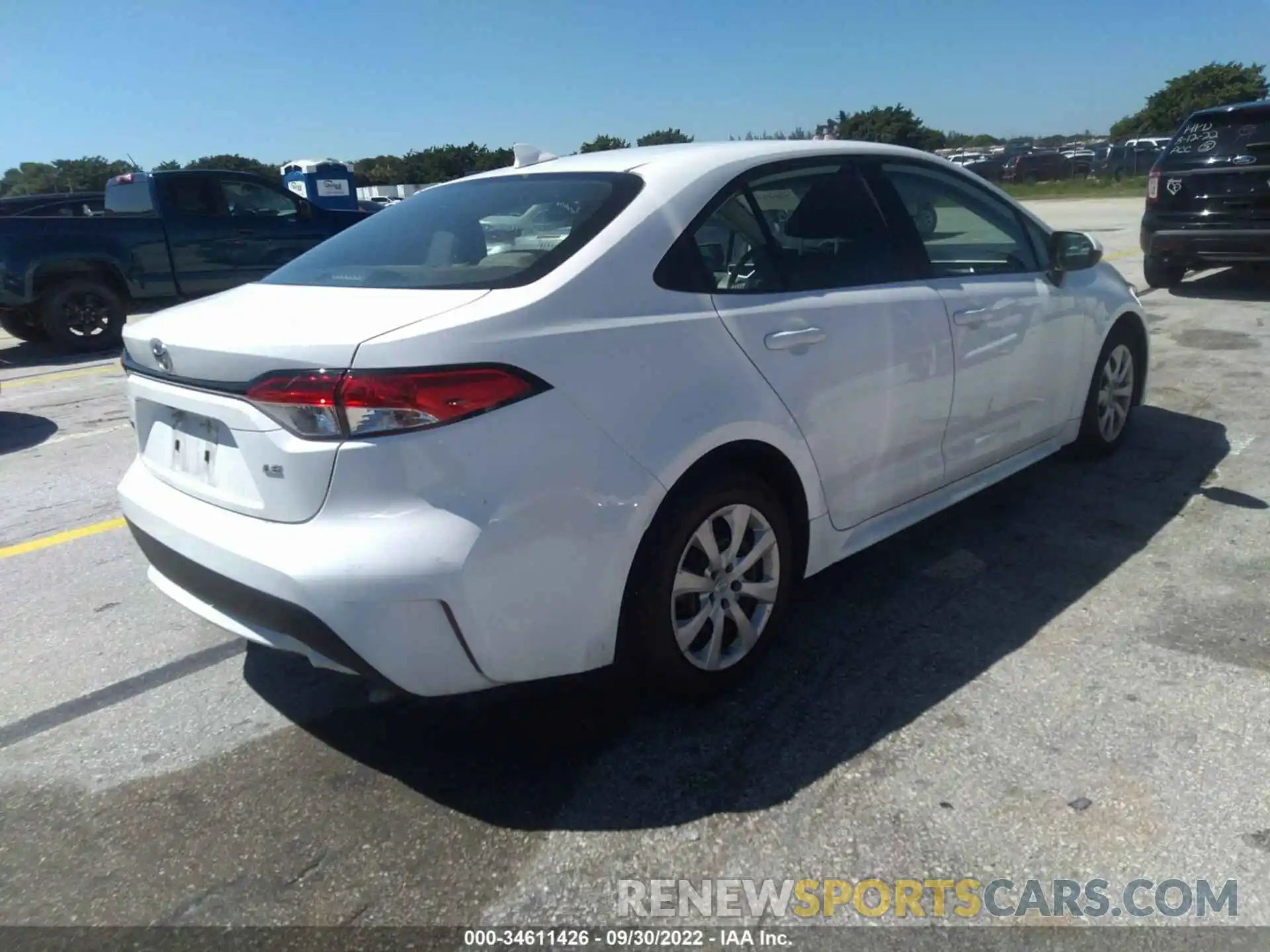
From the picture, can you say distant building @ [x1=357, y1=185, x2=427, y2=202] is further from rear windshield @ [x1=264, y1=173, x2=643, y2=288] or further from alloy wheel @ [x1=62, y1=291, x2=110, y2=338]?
rear windshield @ [x1=264, y1=173, x2=643, y2=288]

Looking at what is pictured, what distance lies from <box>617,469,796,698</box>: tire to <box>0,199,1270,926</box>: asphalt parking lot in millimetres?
157

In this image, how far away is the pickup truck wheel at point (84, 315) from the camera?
10.4 metres

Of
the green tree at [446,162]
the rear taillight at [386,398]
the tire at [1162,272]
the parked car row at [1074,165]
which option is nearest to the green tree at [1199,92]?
the parked car row at [1074,165]

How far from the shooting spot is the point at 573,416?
2.47 m

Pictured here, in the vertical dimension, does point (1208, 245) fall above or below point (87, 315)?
above

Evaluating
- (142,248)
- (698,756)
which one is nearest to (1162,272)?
(698,756)

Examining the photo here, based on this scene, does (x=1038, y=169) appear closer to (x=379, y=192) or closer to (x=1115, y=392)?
(x=379, y=192)

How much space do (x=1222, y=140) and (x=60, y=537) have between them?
9.99 m

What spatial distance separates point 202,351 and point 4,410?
6.51 m

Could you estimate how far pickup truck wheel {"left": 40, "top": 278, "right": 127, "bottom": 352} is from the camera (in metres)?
10.4

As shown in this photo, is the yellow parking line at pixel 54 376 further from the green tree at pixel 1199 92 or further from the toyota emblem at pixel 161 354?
the green tree at pixel 1199 92

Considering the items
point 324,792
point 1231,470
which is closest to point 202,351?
point 324,792

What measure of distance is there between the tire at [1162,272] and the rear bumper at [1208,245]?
0.53 feet

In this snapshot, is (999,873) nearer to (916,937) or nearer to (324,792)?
(916,937)
